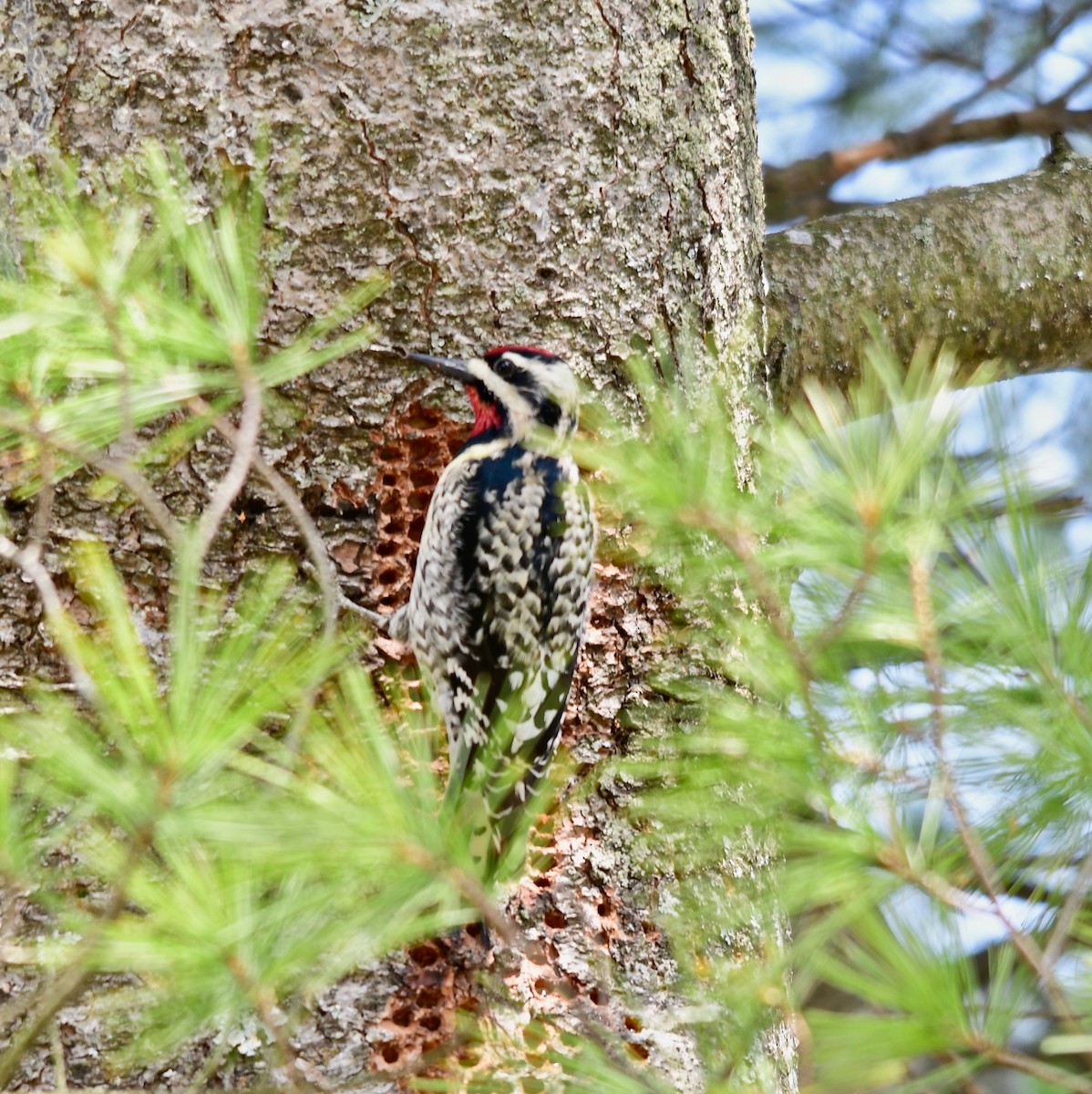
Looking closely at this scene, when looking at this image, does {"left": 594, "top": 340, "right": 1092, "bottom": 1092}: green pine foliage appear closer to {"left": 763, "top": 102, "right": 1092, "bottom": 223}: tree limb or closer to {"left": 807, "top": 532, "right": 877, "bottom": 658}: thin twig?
{"left": 807, "top": 532, "right": 877, "bottom": 658}: thin twig

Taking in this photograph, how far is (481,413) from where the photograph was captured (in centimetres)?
176

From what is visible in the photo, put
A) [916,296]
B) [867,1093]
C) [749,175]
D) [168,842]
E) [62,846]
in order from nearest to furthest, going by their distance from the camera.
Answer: [168,842], [62,846], [867,1093], [749,175], [916,296]

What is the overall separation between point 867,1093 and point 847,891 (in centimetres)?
71

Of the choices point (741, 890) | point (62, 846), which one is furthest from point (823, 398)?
point (62, 846)

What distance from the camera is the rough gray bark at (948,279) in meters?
2.21

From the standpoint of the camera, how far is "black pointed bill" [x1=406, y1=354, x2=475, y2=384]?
1688mm

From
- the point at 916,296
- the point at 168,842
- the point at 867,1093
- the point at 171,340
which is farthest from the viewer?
the point at 916,296

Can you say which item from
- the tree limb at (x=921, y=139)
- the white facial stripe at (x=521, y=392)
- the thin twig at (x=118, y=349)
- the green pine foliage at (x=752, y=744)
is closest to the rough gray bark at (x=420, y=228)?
the white facial stripe at (x=521, y=392)

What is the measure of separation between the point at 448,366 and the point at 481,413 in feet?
0.30

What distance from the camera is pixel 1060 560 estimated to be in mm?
1103

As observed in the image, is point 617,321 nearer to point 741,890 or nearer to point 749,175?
point 749,175

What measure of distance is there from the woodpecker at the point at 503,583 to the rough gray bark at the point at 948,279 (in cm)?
52

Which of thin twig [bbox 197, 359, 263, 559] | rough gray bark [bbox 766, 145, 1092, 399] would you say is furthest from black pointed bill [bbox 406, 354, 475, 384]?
rough gray bark [bbox 766, 145, 1092, 399]

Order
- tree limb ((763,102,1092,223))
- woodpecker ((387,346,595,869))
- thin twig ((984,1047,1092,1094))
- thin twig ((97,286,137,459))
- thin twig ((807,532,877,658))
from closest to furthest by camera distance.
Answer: thin twig ((984,1047,1092,1094)), thin twig ((807,532,877,658)), thin twig ((97,286,137,459)), woodpecker ((387,346,595,869)), tree limb ((763,102,1092,223))
